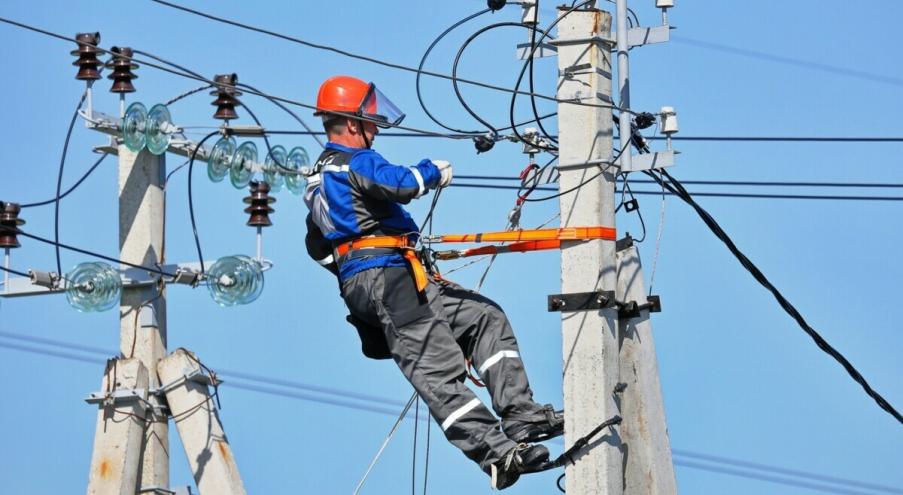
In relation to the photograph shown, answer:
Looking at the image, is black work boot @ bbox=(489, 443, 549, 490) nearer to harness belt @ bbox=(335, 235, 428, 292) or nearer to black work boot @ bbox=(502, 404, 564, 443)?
black work boot @ bbox=(502, 404, 564, 443)

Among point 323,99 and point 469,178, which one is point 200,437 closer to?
point 469,178

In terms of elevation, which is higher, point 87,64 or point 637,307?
point 87,64

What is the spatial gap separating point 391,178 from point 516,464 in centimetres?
142

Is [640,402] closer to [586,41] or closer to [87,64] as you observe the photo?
[586,41]

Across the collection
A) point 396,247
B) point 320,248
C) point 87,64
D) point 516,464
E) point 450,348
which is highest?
point 87,64

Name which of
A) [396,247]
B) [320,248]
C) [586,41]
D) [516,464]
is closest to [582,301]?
[516,464]

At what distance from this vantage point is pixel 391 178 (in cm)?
891

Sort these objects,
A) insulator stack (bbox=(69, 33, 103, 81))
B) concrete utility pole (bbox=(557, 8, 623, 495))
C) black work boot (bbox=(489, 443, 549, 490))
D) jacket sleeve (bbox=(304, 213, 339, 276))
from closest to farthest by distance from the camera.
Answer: black work boot (bbox=(489, 443, 549, 490)) → concrete utility pole (bbox=(557, 8, 623, 495)) → jacket sleeve (bbox=(304, 213, 339, 276)) → insulator stack (bbox=(69, 33, 103, 81))

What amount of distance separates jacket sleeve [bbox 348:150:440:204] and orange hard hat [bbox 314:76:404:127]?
1.42 feet

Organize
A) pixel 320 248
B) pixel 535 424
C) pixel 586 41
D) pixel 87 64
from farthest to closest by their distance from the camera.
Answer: pixel 87 64 < pixel 320 248 < pixel 586 41 < pixel 535 424

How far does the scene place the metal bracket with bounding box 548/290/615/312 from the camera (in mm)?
8906

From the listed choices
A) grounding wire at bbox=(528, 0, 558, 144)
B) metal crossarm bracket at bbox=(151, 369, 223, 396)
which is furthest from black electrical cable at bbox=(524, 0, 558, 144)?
metal crossarm bracket at bbox=(151, 369, 223, 396)

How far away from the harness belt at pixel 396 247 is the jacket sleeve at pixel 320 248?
0.30m

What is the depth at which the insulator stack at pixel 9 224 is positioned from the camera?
40.1ft
